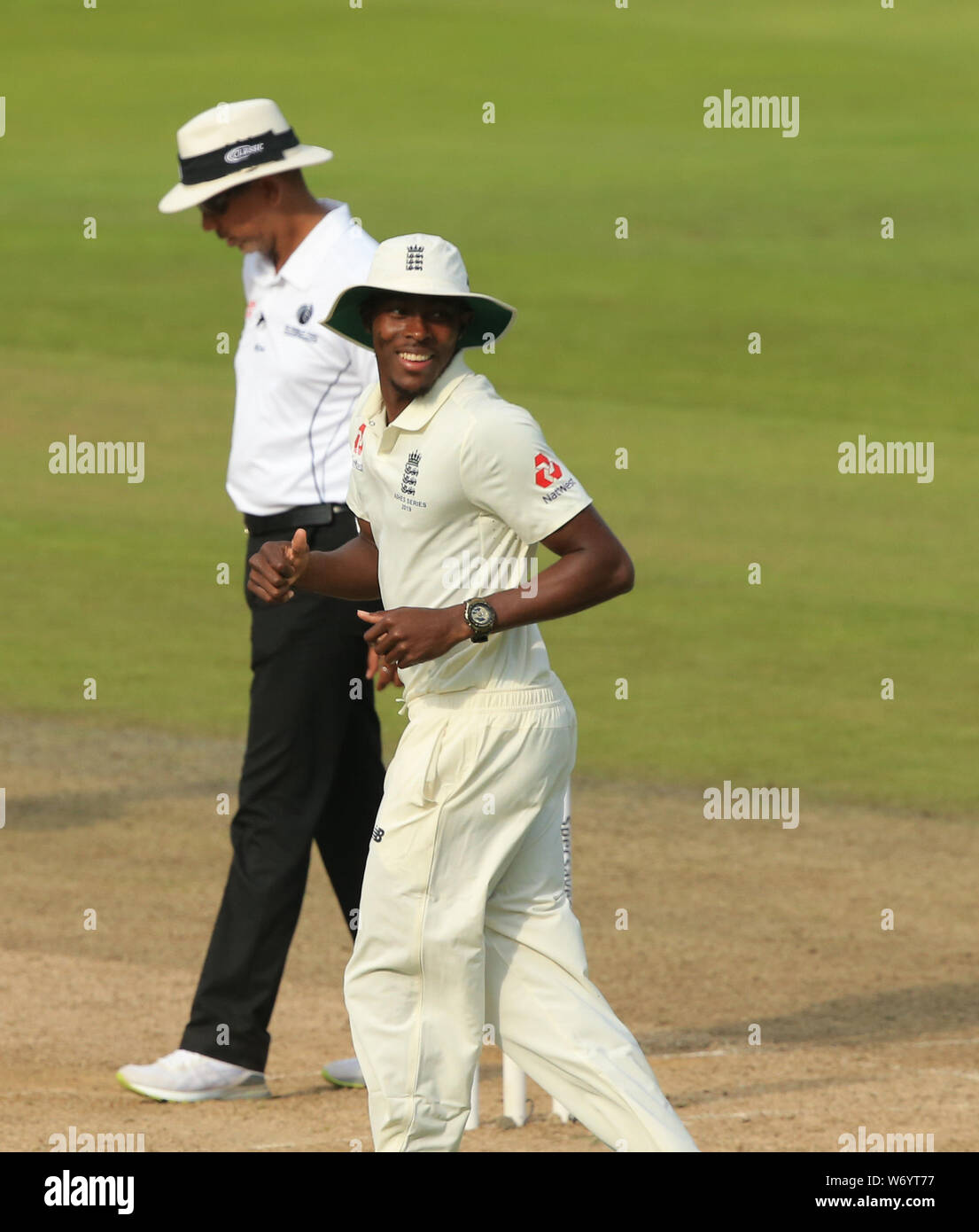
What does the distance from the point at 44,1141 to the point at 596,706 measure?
24.8 feet

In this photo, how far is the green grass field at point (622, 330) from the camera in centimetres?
1445

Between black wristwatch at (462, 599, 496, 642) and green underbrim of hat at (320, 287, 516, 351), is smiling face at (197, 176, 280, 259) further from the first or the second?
black wristwatch at (462, 599, 496, 642)

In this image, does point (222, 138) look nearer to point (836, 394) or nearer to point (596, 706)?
point (596, 706)

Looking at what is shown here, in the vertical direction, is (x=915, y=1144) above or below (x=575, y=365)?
below

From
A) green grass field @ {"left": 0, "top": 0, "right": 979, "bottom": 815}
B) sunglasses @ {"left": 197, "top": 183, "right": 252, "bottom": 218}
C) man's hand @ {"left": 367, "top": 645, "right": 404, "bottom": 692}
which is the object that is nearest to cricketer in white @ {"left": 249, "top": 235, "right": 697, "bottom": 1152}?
man's hand @ {"left": 367, "top": 645, "right": 404, "bottom": 692}

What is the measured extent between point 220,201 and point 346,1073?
265cm

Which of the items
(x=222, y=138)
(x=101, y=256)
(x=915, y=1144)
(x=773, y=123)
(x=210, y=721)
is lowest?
(x=915, y=1144)

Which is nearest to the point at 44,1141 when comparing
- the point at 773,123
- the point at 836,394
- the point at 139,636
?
the point at 139,636

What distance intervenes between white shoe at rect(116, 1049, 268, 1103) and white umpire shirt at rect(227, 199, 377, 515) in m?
1.64

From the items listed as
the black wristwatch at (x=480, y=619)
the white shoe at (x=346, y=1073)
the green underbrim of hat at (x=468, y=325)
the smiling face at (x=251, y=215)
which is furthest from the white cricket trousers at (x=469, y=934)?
the smiling face at (x=251, y=215)

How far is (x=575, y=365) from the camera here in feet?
91.0

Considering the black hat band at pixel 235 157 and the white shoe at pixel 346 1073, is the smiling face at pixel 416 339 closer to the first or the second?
the black hat band at pixel 235 157

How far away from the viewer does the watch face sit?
16.3ft

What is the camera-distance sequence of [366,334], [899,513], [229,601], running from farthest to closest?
[899,513] → [229,601] → [366,334]
